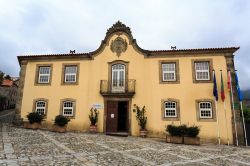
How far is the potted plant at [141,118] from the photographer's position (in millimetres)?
16141

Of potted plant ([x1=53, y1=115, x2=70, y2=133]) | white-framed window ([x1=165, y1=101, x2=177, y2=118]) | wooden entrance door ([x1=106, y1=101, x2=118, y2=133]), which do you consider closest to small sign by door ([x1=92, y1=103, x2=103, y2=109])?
wooden entrance door ([x1=106, y1=101, x2=118, y2=133])

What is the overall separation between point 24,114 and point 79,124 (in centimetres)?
501

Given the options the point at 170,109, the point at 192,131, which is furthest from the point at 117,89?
the point at 192,131

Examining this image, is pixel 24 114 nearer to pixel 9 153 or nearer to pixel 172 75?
pixel 9 153

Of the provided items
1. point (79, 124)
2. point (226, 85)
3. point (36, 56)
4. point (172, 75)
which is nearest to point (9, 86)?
point (36, 56)

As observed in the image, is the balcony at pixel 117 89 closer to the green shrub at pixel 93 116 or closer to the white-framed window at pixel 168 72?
the green shrub at pixel 93 116

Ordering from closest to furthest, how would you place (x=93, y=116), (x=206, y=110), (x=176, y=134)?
(x=176, y=134)
(x=206, y=110)
(x=93, y=116)

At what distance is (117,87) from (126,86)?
779 millimetres

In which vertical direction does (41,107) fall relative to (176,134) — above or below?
above

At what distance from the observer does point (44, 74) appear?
19.0m

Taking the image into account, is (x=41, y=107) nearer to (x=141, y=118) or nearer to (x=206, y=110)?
(x=141, y=118)

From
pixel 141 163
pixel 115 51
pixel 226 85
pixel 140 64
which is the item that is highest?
pixel 115 51

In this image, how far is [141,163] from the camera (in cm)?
775

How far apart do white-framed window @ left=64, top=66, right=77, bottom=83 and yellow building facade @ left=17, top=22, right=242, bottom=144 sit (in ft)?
0.28
